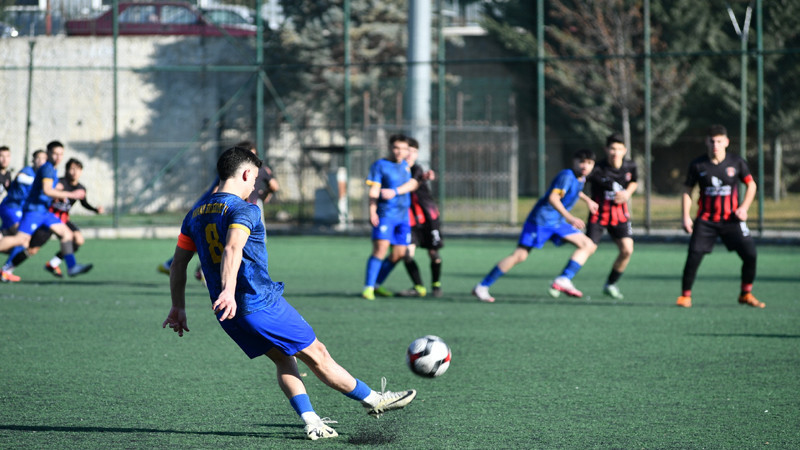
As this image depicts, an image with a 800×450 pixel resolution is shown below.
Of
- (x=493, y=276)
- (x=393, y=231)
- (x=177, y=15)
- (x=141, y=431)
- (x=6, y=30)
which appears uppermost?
(x=177, y=15)

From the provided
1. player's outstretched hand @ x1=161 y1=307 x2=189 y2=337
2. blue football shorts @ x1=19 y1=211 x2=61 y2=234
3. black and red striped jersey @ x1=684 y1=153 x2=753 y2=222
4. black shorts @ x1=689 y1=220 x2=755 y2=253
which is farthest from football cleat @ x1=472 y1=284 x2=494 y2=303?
player's outstretched hand @ x1=161 y1=307 x2=189 y2=337

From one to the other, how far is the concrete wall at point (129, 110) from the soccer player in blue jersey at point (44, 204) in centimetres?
1040

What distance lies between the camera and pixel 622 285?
42.3 feet

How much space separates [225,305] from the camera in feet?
14.9

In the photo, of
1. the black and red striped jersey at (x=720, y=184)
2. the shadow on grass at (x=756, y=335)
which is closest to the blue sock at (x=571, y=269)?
the black and red striped jersey at (x=720, y=184)

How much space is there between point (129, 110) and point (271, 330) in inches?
912

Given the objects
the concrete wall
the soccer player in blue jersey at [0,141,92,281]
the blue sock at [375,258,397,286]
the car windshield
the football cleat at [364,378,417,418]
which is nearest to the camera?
the football cleat at [364,378,417,418]

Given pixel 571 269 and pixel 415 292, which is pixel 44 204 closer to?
pixel 415 292

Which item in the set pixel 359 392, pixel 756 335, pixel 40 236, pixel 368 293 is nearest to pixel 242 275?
pixel 359 392

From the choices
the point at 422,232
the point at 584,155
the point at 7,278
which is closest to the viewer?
the point at 584,155

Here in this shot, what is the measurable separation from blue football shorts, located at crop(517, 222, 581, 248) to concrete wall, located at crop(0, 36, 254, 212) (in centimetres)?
1318

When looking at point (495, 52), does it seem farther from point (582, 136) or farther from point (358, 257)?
point (358, 257)

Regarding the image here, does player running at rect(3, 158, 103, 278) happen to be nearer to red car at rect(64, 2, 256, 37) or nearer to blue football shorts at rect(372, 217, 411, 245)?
blue football shorts at rect(372, 217, 411, 245)

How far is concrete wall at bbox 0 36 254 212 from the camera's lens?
23406 mm
